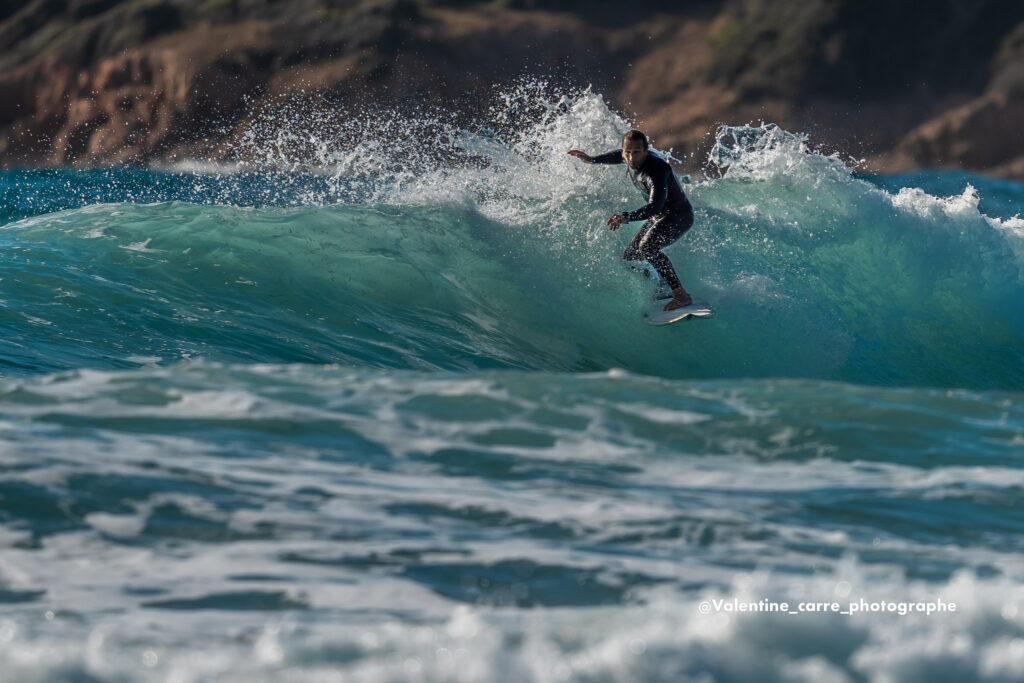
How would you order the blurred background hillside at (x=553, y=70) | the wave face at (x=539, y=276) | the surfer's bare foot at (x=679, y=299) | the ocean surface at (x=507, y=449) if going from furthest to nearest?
1. the blurred background hillside at (x=553, y=70)
2. the surfer's bare foot at (x=679, y=299)
3. the wave face at (x=539, y=276)
4. the ocean surface at (x=507, y=449)

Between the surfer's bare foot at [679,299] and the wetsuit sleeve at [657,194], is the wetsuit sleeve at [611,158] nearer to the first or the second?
the wetsuit sleeve at [657,194]

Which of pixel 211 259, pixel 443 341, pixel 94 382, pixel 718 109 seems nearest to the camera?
pixel 94 382

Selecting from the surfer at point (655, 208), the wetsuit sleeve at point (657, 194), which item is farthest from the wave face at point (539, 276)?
the wetsuit sleeve at point (657, 194)

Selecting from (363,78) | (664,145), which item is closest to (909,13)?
(664,145)

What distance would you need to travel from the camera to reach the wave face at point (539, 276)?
7.84 m

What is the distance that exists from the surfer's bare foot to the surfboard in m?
0.03

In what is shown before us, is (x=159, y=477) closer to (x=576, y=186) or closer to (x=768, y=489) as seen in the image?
(x=768, y=489)

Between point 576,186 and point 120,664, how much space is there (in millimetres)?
7220

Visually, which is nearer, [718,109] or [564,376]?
[564,376]

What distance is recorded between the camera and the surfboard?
787 centimetres

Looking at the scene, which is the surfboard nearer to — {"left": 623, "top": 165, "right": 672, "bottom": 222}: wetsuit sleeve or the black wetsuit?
the black wetsuit

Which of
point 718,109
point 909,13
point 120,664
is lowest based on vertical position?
point 120,664

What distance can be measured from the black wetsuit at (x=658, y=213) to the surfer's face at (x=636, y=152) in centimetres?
3

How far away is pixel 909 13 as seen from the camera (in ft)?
112
